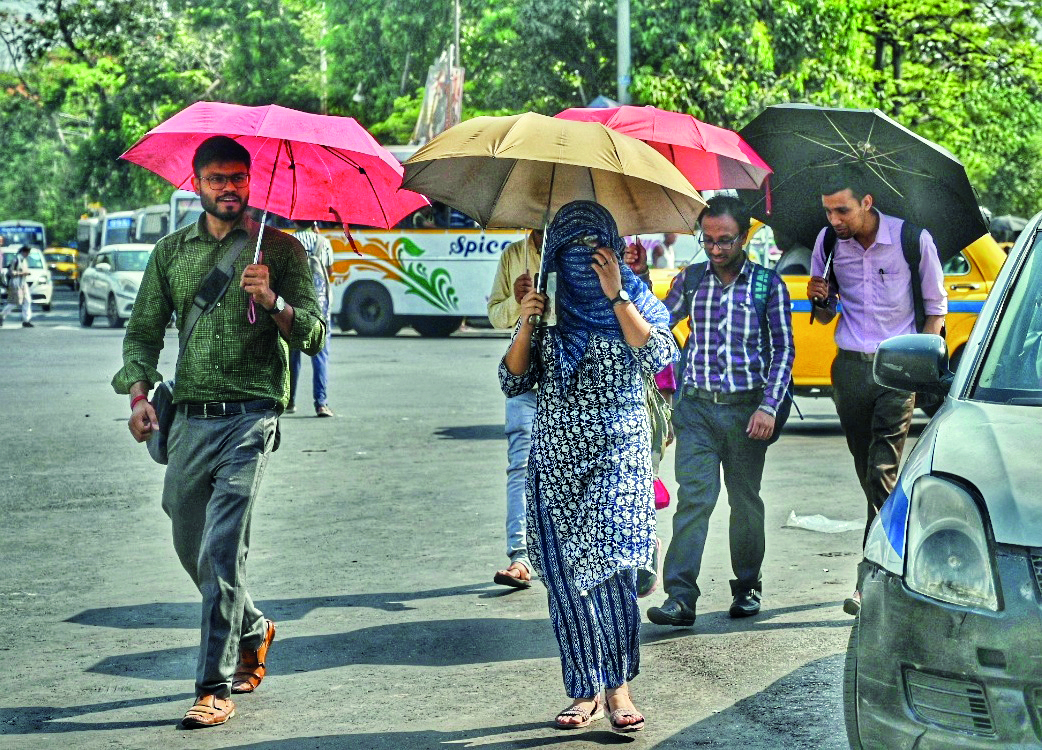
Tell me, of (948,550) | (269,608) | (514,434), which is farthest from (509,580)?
(948,550)

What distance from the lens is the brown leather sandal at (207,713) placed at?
4855 mm

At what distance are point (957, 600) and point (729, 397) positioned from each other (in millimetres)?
2990

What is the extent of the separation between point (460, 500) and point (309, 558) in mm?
1879

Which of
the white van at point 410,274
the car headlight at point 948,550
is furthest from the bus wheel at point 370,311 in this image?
the car headlight at point 948,550

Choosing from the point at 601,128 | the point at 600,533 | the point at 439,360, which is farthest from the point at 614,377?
the point at 439,360

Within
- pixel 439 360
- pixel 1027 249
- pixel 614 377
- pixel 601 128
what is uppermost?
pixel 601 128

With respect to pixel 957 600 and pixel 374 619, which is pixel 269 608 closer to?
pixel 374 619

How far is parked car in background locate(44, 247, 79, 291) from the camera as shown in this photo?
68.2 metres

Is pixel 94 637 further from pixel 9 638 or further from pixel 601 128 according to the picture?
pixel 601 128

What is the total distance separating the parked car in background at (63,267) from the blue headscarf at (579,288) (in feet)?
207

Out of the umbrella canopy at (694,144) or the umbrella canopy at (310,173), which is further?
the umbrella canopy at (694,144)

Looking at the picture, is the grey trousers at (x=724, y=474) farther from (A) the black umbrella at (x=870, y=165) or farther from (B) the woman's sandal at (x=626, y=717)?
(B) the woman's sandal at (x=626, y=717)

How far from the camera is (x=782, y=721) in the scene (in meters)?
4.88

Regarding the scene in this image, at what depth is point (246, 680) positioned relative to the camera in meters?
5.32
